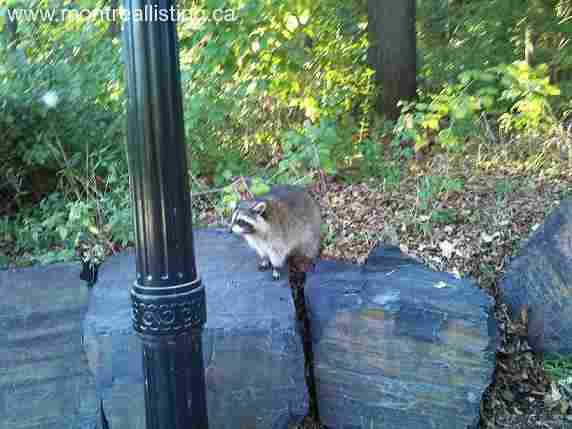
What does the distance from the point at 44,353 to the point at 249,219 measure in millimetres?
1576

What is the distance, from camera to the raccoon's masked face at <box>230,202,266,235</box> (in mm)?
4152

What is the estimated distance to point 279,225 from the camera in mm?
4352

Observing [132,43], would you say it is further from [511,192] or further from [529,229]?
[511,192]

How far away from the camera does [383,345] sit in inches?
134

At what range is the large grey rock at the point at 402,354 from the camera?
3352 mm

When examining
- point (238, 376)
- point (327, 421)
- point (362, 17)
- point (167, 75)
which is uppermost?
point (362, 17)

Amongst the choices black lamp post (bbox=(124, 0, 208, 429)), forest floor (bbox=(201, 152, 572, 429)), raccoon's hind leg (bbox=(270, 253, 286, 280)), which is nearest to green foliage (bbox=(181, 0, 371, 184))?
forest floor (bbox=(201, 152, 572, 429))

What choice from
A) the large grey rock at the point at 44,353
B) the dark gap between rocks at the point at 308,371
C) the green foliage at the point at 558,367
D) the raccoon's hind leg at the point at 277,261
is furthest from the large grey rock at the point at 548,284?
the large grey rock at the point at 44,353

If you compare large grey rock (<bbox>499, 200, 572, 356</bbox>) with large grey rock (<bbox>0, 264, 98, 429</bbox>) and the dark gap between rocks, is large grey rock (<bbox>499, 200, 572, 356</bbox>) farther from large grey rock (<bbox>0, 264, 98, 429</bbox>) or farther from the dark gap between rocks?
large grey rock (<bbox>0, 264, 98, 429</bbox>)

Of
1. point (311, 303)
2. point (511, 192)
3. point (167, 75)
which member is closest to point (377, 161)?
point (511, 192)

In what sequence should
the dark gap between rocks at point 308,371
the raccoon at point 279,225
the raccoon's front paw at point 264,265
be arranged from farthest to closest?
1. the raccoon at point 279,225
2. the raccoon's front paw at point 264,265
3. the dark gap between rocks at point 308,371

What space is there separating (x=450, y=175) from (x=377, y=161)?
3.10 ft

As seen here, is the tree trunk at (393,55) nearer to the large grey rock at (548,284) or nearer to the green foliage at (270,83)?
the green foliage at (270,83)

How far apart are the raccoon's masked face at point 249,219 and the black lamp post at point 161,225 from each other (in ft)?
6.88
